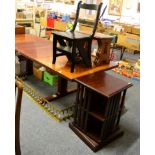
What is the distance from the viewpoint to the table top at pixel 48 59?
82.3 inches

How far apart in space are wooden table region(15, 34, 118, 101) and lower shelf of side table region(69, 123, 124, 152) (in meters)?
0.59

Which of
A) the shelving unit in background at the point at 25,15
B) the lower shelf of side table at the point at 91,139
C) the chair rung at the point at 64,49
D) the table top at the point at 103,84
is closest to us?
the table top at the point at 103,84

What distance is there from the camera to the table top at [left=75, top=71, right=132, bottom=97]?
1.72 meters

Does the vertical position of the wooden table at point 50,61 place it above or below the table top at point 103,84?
above

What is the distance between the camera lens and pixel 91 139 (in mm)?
1927

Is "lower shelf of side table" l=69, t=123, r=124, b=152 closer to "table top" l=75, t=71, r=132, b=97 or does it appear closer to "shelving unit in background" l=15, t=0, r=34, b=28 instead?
"table top" l=75, t=71, r=132, b=97

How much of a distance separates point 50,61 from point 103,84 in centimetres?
83

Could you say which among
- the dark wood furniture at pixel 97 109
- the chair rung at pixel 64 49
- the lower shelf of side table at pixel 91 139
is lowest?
the lower shelf of side table at pixel 91 139

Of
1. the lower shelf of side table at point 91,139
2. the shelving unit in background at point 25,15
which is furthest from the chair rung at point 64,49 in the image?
the shelving unit in background at point 25,15

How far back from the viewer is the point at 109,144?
197 cm

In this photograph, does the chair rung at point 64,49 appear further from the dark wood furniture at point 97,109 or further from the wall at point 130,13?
the wall at point 130,13

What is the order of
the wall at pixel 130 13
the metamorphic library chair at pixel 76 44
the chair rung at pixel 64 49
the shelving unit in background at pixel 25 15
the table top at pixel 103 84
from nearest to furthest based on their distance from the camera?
the table top at pixel 103 84 → the metamorphic library chair at pixel 76 44 → the chair rung at pixel 64 49 → the shelving unit in background at pixel 25 15 → the wall at pixel 130 13

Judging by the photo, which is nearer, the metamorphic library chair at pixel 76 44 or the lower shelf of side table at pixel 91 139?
the lower shelf of side table at pixel 91 139
